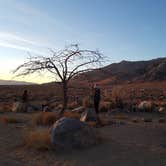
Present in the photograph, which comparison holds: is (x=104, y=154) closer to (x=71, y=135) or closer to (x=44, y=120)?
(x=71, y=135)

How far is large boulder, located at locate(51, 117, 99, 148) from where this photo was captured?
10695mm

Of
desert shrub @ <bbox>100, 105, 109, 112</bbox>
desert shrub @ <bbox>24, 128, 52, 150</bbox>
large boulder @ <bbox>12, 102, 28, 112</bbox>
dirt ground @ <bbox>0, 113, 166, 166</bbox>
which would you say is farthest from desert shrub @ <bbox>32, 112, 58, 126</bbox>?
large boulder @ <bbox>12, 102, 28, 112</bbox>

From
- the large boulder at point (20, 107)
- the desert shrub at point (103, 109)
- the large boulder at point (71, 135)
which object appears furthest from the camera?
the large boulder at point (20, 107)

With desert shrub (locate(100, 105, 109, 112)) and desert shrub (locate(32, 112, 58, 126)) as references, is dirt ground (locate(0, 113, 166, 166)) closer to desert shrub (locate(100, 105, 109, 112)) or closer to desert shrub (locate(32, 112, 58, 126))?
desert shrub (locate(32, 112, 58, 126))

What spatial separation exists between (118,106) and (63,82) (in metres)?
8.30

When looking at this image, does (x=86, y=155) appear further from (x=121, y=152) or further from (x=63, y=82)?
(x=63, y=82)

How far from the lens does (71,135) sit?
1079 centimetres

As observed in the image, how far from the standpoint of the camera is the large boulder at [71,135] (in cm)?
1070

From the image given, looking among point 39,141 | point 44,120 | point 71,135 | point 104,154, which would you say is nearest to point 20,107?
point 44,120

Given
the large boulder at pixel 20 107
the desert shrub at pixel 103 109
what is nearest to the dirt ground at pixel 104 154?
the desert shrub at pixel 103 109

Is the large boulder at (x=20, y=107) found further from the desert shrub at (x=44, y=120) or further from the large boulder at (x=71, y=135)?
the large boulder at (x=71, y=135)

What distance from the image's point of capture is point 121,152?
10047 mm

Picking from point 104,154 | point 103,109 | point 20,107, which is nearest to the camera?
point 104,154

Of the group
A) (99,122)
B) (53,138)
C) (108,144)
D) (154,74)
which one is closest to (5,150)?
(53,138)
